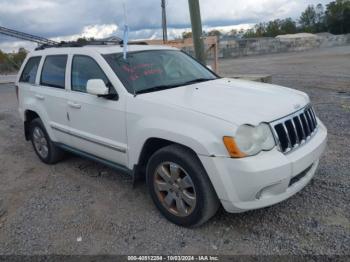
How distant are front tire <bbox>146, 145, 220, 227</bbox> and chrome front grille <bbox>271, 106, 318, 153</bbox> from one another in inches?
29.0

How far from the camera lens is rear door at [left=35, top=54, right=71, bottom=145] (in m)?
4.72

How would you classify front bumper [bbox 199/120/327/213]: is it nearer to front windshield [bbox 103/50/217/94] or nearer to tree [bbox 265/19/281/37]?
front windshield [bbox 103/50/217/94]

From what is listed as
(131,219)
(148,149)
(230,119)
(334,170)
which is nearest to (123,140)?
(148,149)

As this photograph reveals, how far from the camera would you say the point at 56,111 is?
4.85 meters

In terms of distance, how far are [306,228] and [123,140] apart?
2017mm

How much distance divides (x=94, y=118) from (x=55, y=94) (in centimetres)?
101

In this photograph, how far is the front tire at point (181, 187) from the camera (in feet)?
10.4

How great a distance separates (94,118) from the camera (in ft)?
13.6

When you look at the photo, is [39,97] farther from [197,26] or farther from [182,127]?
[197,26]

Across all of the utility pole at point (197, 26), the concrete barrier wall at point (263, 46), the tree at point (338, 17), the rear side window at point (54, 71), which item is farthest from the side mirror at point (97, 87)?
the tree at point (338, 17)

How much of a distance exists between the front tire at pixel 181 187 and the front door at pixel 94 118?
54cm

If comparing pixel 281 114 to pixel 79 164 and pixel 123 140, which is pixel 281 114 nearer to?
pixel 123 140

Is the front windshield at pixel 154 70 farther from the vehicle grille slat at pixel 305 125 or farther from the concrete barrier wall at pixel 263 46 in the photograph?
the concrete barrier wall at pixel 263 46

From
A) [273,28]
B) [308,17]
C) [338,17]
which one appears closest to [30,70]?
[338,17]
